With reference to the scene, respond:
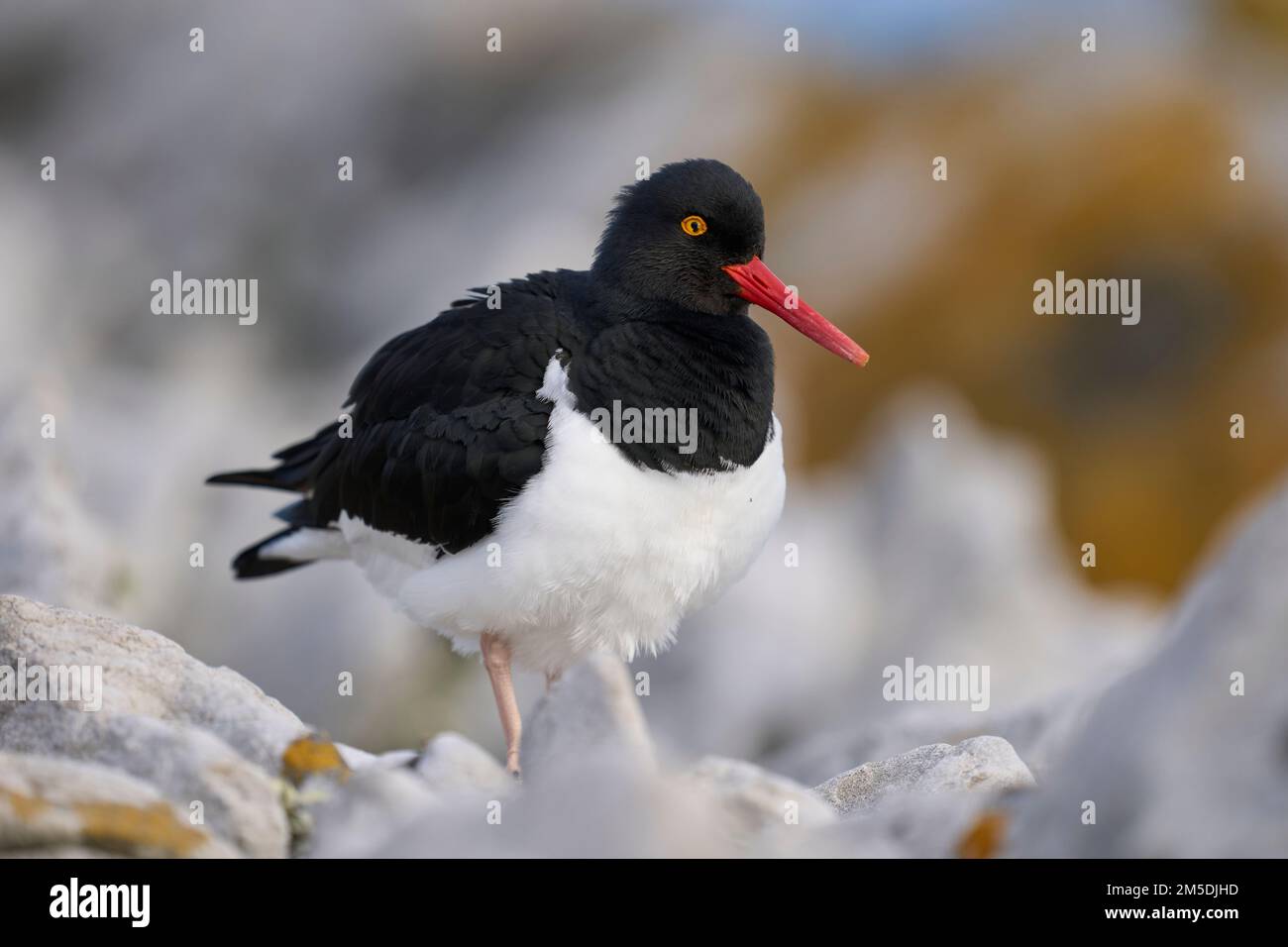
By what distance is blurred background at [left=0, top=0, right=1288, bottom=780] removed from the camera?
11.6 meters

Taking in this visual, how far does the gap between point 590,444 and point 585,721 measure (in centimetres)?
161

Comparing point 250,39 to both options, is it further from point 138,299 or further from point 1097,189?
point 1097,189

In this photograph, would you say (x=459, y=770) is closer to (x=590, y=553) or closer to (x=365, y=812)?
(x=365, y=812)

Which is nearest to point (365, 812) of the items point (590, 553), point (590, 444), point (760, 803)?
point (760, 803)

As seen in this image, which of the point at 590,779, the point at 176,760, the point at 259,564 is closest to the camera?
the point at 590,779

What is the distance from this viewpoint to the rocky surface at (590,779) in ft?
11.3

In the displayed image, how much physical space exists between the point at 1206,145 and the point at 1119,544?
9009 millimetres

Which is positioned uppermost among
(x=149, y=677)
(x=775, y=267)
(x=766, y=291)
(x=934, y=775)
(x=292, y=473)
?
(x=775, y=267)

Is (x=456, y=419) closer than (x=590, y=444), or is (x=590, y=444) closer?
(x=590, y=444)

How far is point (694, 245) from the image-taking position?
6410 mm

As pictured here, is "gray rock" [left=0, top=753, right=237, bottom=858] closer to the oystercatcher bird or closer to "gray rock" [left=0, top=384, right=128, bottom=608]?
the oystercatcher bird

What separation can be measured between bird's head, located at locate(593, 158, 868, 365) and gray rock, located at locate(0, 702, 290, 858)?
9.12 ft

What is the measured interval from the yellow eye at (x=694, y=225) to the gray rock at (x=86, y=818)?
A: 135 inches

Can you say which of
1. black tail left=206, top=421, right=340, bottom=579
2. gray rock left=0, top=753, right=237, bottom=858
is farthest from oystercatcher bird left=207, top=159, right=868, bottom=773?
gray rock left=0, top=753, right=237, bottom=858
